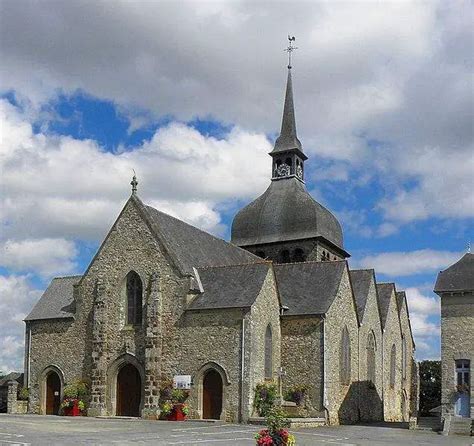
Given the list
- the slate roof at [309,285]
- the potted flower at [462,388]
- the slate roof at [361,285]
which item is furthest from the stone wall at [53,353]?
the potted flower at [462,388]

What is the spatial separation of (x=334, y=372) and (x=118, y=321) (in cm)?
1037

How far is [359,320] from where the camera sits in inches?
1658

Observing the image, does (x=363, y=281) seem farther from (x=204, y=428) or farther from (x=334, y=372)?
(x=204, y=428)

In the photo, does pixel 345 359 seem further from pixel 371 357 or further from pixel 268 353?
pixel 371 357

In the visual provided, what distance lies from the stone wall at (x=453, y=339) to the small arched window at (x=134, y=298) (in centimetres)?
1364

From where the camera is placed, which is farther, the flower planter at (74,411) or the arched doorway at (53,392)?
the arched doorway at (53,392)

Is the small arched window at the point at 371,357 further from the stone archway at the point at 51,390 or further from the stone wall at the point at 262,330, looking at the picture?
the stone archway at the point at 51,390

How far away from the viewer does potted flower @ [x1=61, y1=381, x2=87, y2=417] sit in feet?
119

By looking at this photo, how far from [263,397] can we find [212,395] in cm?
223

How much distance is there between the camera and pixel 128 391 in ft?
118

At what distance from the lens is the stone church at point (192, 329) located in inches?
1340

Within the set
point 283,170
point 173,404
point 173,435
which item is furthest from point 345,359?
point 283,170

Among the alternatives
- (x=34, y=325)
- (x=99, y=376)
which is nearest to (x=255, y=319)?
(x=99, y=376)

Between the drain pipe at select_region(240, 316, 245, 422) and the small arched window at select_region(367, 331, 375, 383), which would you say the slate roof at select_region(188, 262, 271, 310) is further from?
the small arched window at select_region(367, 331, 375, 383)
